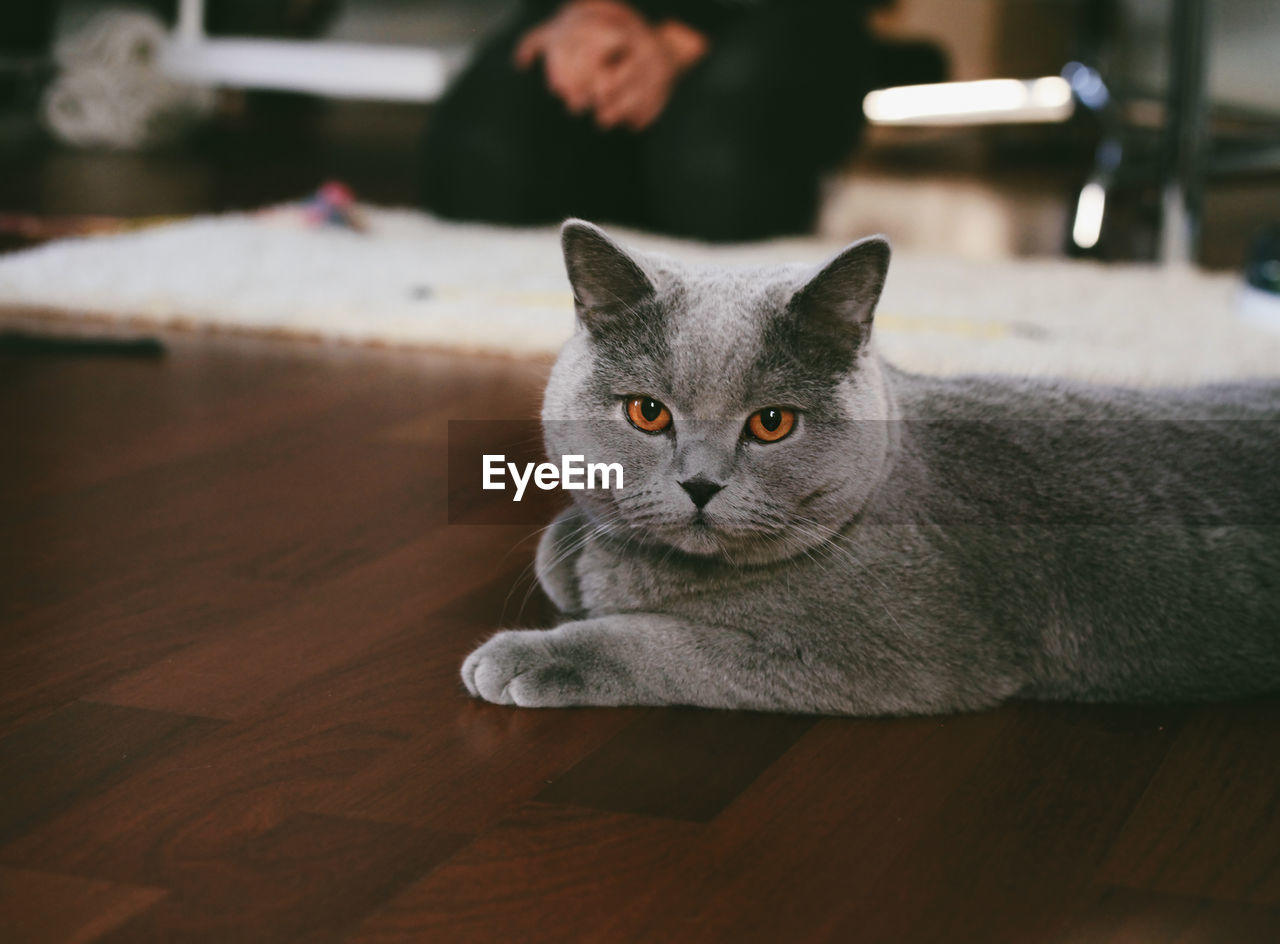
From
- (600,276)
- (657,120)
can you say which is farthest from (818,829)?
(657,120)

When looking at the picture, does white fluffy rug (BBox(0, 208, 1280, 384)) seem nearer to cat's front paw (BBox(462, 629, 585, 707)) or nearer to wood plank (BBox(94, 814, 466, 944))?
cat's front paw (BBox(462, 629, 585, 707))

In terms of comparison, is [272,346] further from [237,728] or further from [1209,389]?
[1209,389]

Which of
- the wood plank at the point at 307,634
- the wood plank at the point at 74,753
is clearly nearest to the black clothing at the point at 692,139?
the wood plank at the point at 307,634

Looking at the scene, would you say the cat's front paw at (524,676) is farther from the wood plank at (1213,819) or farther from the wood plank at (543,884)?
the wood plank at (1213,819)

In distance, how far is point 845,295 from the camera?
1.02 m

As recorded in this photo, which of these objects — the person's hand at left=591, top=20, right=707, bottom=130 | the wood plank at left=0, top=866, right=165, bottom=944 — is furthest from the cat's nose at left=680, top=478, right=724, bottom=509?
the person's hand at left=591, top=20, right=707, bottom=130

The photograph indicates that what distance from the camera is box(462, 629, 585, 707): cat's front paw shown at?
1.04m

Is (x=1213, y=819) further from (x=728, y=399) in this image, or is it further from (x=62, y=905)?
(x=62, y=905)

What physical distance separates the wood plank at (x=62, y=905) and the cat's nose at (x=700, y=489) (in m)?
0.44

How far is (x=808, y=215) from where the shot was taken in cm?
316

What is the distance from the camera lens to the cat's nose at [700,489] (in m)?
0.99

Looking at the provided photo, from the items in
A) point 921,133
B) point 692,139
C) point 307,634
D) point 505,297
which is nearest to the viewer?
point 307,634

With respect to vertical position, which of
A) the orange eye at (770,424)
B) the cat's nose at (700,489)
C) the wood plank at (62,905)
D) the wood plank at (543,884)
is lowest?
the wood plank at (62,905)

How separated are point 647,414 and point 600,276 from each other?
115 mm
